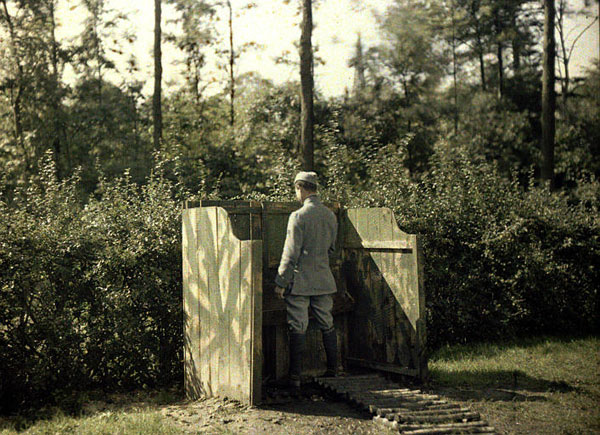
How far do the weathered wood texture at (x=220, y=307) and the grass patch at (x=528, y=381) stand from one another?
2.29m

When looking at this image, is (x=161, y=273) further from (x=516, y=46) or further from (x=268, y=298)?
(x=516, y=46)

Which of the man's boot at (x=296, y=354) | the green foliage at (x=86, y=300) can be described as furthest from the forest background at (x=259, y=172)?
the man's boot at (x=296, y=354)

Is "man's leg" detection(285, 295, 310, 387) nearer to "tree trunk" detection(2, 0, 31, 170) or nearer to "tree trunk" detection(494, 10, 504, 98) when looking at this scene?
→ "tree trunk" detection(2, 0, 31, 170)

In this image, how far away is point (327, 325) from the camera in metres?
6.87

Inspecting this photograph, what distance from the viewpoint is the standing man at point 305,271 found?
6547 mm

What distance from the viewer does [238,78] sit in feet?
93.5

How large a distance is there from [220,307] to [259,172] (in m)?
17.8

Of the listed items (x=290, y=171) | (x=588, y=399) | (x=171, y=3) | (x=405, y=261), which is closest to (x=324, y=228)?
(x=405, y=261)

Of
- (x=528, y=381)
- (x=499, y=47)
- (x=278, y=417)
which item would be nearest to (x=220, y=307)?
(x=278, y=417)

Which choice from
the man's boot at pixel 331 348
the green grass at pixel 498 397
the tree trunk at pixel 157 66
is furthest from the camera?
the tree trunk at pixel 157 66

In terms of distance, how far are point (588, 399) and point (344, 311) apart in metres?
2.71

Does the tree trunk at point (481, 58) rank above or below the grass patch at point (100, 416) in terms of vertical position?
above

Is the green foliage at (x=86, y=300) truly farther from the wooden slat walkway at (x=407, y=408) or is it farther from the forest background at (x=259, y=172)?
the wooden slat walkway at (x=407, y=408)

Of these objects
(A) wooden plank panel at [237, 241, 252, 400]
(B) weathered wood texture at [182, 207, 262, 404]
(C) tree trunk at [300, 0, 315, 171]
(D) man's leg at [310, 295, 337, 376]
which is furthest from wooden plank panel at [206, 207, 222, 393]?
(C) tree trunk at [300, 0, 315, 171]
